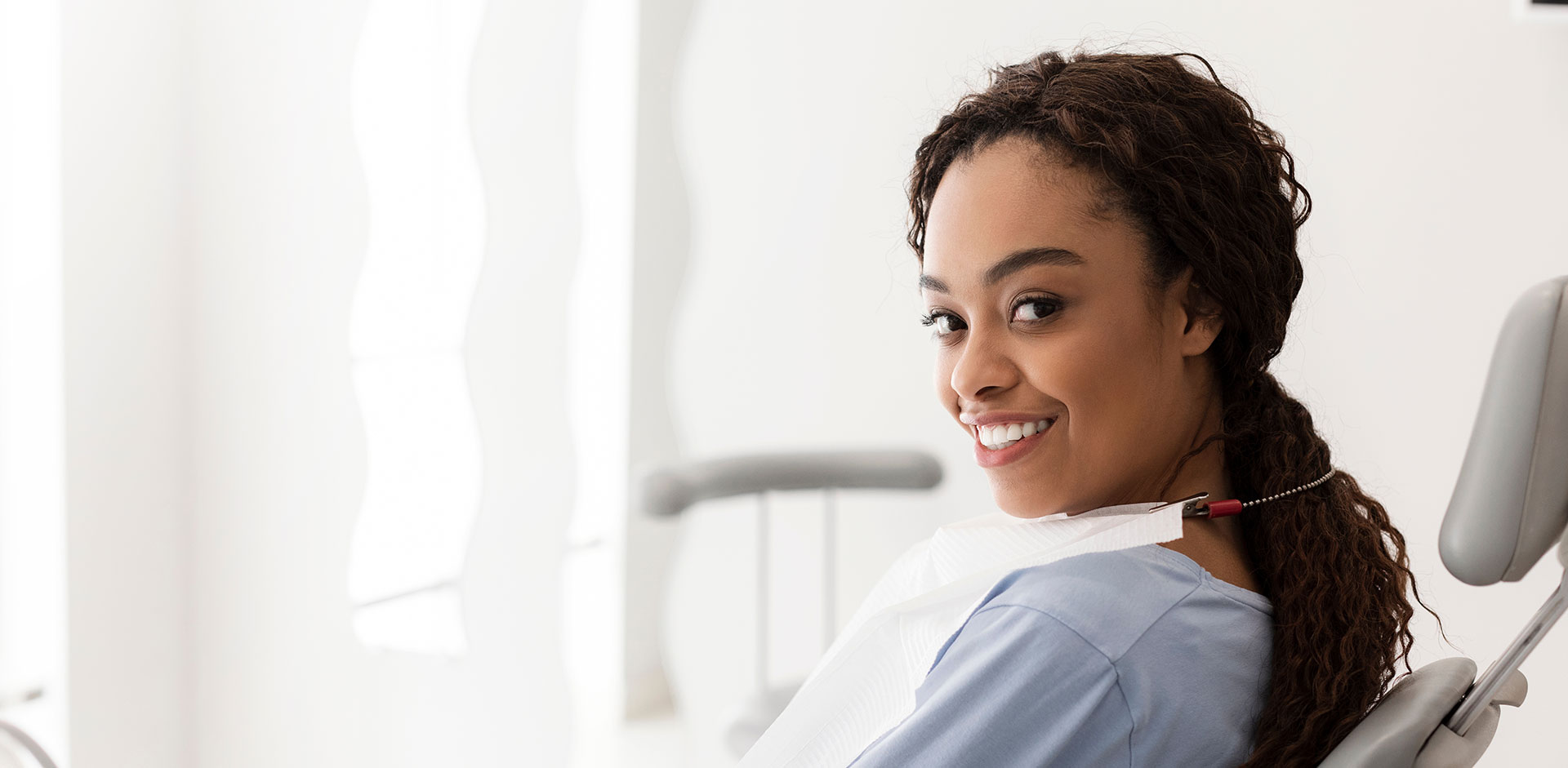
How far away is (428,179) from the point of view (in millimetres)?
2289

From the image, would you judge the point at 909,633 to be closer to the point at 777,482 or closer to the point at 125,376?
the point at 777,482

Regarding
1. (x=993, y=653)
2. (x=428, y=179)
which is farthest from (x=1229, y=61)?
(x=428, y=179)

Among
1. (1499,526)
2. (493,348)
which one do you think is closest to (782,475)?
(493,348)

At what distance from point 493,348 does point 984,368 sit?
4.99 feet

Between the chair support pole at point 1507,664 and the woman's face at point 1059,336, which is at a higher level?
the woman's face at point 1059,336

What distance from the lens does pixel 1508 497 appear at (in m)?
0.70

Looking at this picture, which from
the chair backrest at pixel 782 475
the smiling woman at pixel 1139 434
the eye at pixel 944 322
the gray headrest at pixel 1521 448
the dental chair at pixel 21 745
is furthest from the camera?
the chair backrest at pixel 782 475

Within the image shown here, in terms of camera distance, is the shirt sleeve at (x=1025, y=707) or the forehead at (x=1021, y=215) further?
the forehead at (x=1021, y=215)

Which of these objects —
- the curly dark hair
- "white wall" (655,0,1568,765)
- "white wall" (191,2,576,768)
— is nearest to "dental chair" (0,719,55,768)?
"white wall" (191,2,576,768)

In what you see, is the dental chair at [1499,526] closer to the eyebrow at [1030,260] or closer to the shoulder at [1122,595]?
the shoulder at [1122,595]

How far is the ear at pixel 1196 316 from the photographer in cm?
93

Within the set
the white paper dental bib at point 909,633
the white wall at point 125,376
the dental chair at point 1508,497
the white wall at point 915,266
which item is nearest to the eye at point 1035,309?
the white paper dental bib at point 909,633

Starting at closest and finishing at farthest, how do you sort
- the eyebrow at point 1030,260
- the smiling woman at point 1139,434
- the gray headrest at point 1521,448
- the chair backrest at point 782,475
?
the gray headrest at point 1521,448
the smiling woman at point 1139,434
the eyebrow at point 1030,260
the chair backrest at point 782,475

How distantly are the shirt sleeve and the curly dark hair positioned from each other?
0.49 ft
